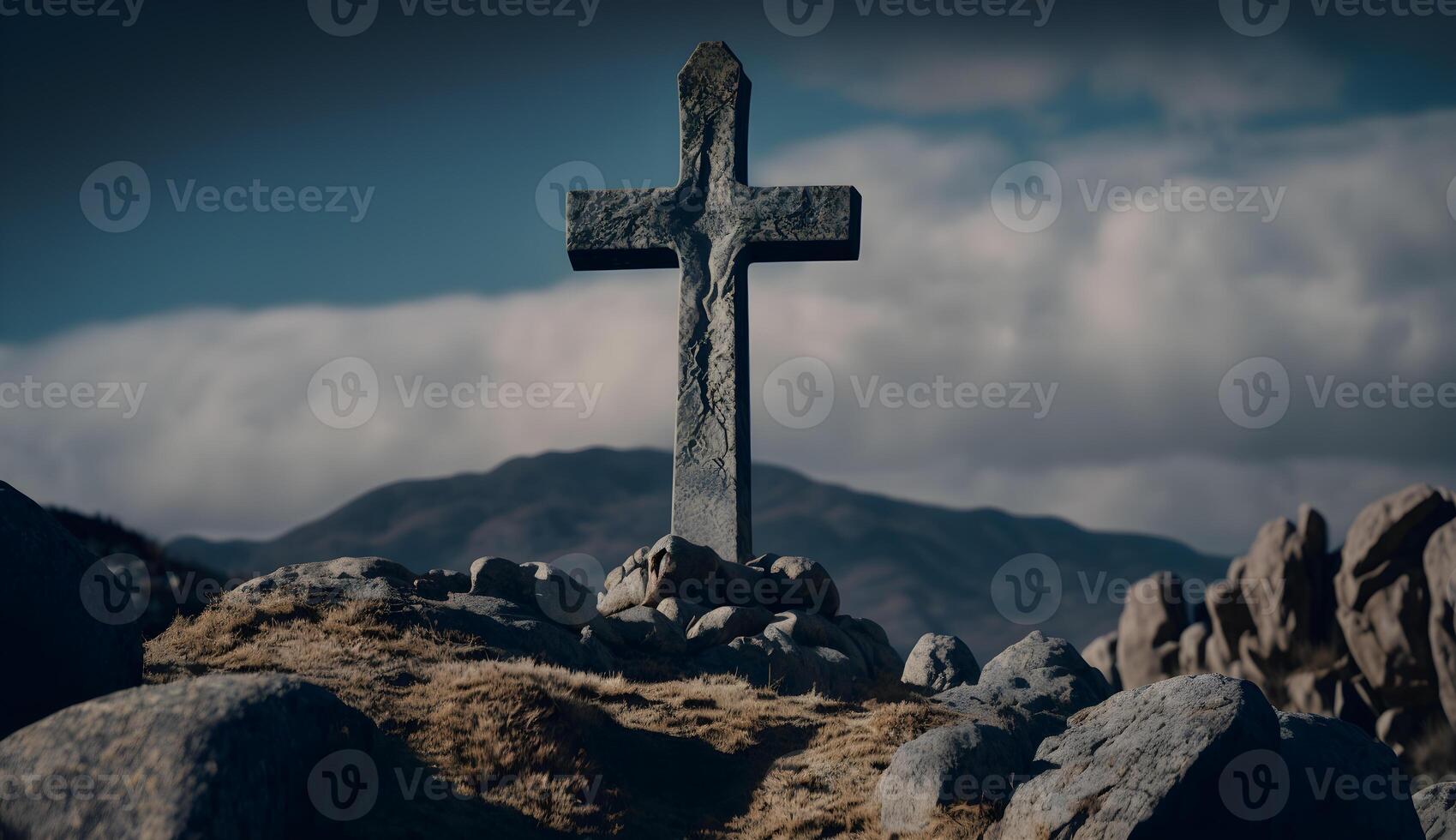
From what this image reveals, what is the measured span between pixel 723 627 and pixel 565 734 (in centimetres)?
429

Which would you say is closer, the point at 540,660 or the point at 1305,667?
the point at 540,660

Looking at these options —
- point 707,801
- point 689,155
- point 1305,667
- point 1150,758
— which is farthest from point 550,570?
point 1305,667

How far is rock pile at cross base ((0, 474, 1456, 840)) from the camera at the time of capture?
7316 millimetres

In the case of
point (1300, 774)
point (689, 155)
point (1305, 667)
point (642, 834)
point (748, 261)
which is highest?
point (689, 155)

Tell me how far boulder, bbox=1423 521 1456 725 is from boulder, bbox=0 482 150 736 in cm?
2559

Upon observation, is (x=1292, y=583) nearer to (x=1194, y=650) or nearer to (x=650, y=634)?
(x=1194, y=650)

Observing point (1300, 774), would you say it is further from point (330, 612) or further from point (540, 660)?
point (330, 612)

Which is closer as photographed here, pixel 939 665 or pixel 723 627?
pixel 723 627

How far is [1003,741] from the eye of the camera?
33.1ft

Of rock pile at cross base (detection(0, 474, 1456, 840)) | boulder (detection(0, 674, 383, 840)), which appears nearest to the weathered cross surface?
rock pile at cross base (detection(0, 474, 1456, 840))

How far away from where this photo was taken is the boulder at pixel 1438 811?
33.7 feet

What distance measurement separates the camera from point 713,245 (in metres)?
17.4

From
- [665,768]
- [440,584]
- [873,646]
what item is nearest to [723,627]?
[873,646]

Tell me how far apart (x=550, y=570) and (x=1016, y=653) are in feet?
18.2
